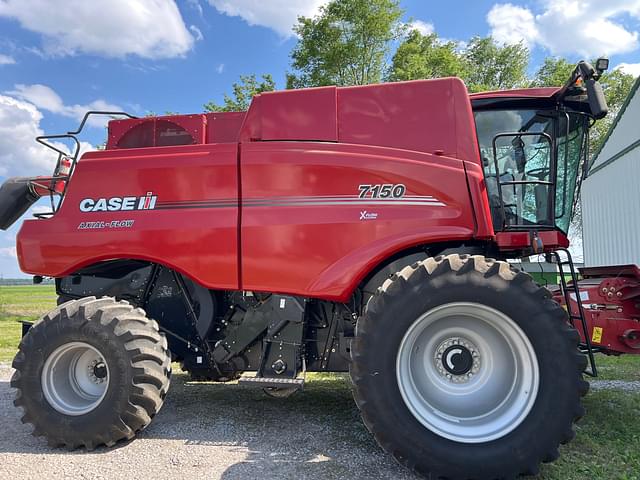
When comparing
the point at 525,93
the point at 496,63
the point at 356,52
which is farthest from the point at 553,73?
the point at 525,93

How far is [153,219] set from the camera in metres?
3.97

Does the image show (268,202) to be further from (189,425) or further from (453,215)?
(189,425)

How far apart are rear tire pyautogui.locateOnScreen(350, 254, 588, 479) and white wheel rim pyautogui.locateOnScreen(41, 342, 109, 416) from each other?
218 cm

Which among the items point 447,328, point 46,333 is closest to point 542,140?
point 447,328

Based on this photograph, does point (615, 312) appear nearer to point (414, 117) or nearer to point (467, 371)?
point (467, 371)

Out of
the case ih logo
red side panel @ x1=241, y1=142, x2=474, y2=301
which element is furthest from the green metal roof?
the case ih logo

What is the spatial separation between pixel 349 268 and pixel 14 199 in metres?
3.63

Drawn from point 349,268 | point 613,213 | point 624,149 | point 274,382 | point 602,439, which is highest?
point 624,149

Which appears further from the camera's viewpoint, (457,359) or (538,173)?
(538,173)

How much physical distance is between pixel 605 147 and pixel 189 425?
14.5 m

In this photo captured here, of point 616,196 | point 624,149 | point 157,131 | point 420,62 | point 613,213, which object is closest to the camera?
point 157,131

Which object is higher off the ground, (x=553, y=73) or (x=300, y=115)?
(x=553, y=73)

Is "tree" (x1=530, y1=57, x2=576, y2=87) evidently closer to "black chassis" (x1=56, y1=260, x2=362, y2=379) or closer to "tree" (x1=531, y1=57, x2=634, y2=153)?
"tree" (x1=531, y1=57, x2=634, y2=153)

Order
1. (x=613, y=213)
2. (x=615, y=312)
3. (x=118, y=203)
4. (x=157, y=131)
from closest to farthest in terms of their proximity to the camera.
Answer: (x=118, y=203) → (x=615, y=312) → (x=157, y=131) → (x=613, y=213)
